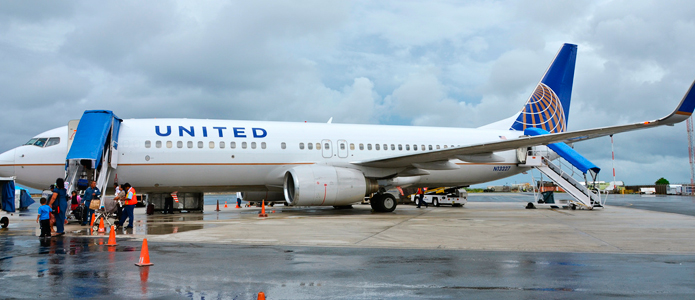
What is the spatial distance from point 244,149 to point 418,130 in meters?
7.81

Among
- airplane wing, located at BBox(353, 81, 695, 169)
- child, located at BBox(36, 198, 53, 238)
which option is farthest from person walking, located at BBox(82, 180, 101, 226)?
airplane wing, located at BBox(353, 81, 695, 169)

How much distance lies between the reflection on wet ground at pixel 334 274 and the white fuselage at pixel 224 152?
833 centimetres

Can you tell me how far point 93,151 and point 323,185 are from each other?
7.15 meters

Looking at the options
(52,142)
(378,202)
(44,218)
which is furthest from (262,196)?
(44,218)

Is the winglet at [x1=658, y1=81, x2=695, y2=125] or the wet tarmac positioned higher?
the winglet at [x1=658, y1=81, x2=695, y2=125]

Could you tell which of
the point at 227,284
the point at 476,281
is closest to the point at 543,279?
the point at 476,281

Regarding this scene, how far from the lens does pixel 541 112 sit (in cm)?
2430

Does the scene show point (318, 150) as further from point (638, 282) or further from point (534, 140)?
point (638, 282)

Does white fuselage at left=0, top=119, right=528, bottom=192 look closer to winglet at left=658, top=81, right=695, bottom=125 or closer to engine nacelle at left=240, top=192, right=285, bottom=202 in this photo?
engine nacelle at left=240, top=192, right=285, bottom=202

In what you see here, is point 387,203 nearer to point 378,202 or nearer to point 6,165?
point 378,202

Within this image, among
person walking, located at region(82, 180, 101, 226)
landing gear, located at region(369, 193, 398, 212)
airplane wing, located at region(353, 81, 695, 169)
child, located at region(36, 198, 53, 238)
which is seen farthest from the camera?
landing gear, located at region(369, 193, 398, 212)

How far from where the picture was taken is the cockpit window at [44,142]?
1594cm

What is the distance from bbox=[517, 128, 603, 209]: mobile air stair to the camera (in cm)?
2173

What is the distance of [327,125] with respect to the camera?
1989cm
